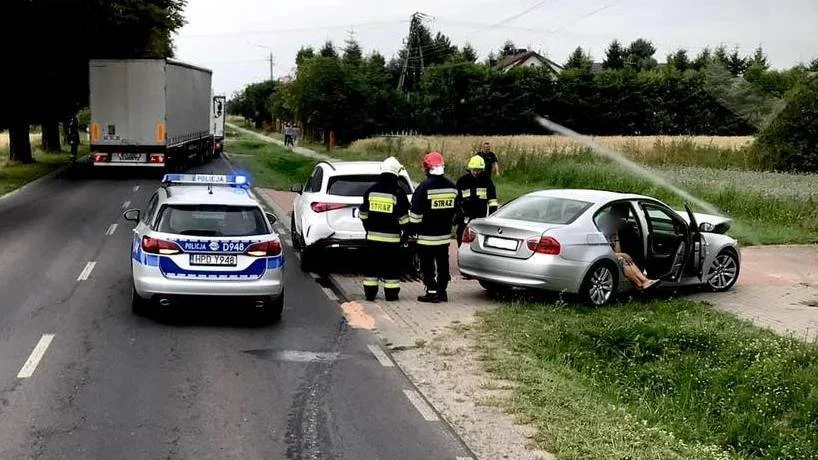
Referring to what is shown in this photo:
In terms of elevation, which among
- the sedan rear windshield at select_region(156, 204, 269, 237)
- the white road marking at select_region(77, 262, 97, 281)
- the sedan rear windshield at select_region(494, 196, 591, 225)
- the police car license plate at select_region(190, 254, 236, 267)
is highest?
the sedan rear windshield at select_region(494, 196, 591, 225)

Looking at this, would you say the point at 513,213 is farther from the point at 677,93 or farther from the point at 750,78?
the point at 750,78

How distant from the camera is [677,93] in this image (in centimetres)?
7031

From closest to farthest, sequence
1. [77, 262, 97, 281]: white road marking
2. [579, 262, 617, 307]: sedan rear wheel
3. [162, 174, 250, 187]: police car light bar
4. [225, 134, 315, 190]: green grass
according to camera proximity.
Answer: [579, 262, 617, 307]: sedan rear wheel, [162, 174, 250, 187]: police car light bar, [77, 262, 97, 281]: white road marking, [225, 134, 315, 190]: green grass

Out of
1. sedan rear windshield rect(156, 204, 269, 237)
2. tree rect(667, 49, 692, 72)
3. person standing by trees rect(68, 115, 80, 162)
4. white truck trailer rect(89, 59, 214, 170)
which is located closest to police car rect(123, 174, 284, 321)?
sedan rear windshield rect(156, 204, 269, 237)

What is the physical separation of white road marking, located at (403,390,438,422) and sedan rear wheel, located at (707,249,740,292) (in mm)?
6627

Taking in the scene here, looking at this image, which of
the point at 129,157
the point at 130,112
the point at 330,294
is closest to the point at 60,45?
the point at 130,112

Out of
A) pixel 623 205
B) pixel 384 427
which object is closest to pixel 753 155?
pixel 623 205

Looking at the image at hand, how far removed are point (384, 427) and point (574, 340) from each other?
3.35 metres

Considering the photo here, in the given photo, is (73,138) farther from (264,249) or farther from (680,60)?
(680,60)

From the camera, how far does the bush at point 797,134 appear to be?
3328 cm

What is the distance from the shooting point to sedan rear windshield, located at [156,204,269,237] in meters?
10.4

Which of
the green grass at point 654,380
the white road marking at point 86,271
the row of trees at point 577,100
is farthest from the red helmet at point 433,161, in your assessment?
the row of trees at point 577,100

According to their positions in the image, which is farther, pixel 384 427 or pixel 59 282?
pixel 59 282

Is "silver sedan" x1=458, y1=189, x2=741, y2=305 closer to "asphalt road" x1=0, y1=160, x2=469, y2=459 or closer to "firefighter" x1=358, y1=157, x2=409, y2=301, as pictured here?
"firefighter" x1=358, y1=157, x2=409, y2=301
